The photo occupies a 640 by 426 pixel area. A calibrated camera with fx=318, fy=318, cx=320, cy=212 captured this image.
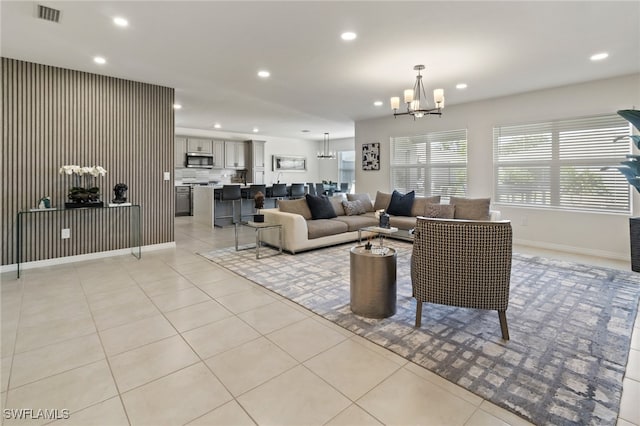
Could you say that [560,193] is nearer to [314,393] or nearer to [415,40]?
[415,40]

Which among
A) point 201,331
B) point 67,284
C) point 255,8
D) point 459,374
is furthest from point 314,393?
point 67,284

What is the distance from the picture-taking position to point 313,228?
483 cm

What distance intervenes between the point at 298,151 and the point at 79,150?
316 inches

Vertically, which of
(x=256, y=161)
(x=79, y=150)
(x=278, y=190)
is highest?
(x=256, y=161)

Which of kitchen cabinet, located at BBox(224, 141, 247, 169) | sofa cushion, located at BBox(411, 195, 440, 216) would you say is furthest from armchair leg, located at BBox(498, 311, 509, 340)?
kitchen cabinet, located at BBox(224, 141, 247, 169)

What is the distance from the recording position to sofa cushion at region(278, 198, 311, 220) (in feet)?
17.0

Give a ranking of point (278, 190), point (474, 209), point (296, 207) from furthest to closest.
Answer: point (278, 190) → point (296, 207) → point (474, 209)

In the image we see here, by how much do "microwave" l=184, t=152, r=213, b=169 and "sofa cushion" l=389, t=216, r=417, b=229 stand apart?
6.42m

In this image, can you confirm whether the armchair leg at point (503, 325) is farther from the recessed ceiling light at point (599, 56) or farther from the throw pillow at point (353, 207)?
the throw pillow at point (353, 207)

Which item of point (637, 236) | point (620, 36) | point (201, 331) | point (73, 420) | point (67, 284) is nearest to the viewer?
point (73, 420)

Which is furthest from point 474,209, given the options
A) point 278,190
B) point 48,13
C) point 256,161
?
point 256,161

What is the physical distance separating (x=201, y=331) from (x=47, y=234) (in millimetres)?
3253

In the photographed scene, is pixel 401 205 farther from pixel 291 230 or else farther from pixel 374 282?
pixel 374 282

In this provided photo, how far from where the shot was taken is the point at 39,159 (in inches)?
160
